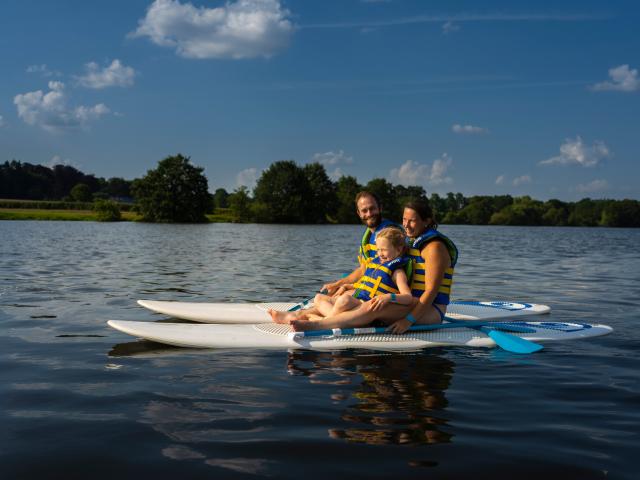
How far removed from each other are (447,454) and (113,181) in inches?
6261

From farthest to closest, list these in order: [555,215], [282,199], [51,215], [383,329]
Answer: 1. [555,215]
2. [282,199]
3. [51,215]
4. [383,329]

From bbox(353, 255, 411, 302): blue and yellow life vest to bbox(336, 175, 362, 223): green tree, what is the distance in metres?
82.0

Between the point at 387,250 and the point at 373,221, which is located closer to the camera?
the point at 387,250

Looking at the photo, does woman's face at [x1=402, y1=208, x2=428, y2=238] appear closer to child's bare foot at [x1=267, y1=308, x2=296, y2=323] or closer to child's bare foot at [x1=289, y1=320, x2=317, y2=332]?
child's bare foot at [x1=289, y1=320, x2=317, y2=332]

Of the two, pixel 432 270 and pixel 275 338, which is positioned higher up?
pixel 432 270

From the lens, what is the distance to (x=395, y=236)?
19.5 feet

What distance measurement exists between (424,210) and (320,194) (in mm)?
84648

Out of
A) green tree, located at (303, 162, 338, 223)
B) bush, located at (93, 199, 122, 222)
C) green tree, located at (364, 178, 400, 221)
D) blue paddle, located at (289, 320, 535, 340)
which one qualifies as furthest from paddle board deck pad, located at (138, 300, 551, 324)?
green tree, located at (364, 178, 400, 221)

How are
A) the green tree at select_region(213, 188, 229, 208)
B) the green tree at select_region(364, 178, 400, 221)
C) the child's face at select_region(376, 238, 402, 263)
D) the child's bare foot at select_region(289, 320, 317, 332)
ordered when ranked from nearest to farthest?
the child's face at select_region(376, 238, 402, 263) → the child's bare foot at select_region(289, 320, 317, 332) → the green tree at select_region(364, 178, 400, 221) → the green tree at select_region(213, 188, 229, 208)

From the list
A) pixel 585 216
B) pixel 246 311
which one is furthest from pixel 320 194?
pixel 246 311

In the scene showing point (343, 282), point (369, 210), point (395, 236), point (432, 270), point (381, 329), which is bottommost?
point (381, 329)

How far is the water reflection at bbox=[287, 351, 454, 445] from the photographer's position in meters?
3.79

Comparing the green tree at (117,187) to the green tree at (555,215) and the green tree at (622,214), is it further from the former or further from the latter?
the green tree at (622,214)

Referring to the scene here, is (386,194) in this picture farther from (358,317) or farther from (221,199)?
(358,317)
